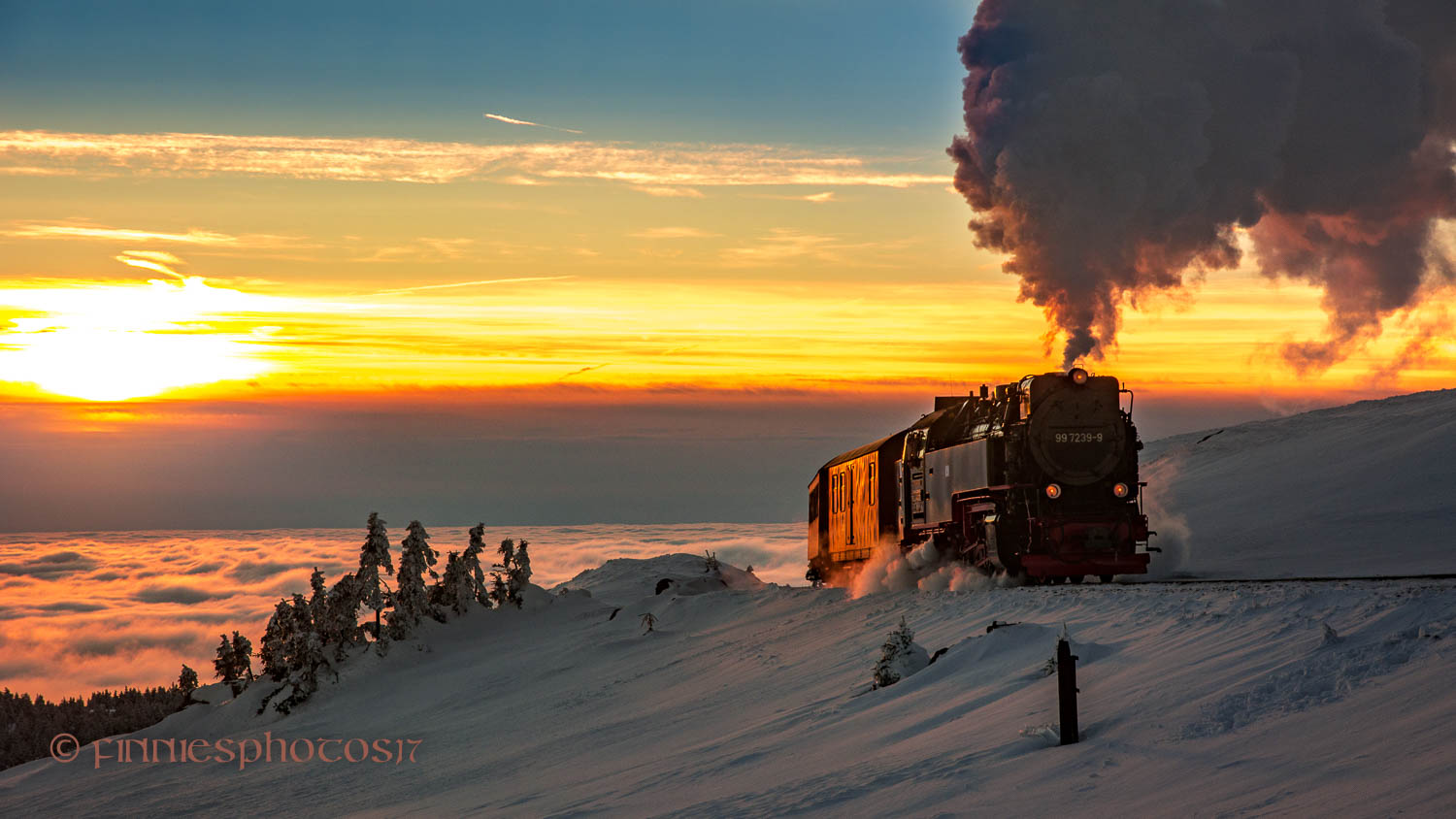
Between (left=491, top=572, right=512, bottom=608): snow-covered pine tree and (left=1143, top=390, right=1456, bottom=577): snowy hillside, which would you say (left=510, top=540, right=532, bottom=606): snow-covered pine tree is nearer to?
(left=491, top=572, right=512, bottom=608): snow-covered pine tree

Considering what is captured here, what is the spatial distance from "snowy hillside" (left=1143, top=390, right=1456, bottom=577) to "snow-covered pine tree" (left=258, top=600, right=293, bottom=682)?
3275 cm

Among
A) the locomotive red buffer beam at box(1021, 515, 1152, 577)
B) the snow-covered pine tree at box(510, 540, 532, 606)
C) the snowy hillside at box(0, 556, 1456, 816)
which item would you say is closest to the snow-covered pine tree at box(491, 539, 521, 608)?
the snow-covered pine tree at box(510, 540, 532, 606)

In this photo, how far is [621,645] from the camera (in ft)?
124

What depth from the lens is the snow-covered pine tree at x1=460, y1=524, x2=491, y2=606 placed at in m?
50.9

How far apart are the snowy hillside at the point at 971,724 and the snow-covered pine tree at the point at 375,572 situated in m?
13.4

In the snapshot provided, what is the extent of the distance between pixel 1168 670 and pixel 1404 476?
43155 millimetres

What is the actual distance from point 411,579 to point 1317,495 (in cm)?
3811

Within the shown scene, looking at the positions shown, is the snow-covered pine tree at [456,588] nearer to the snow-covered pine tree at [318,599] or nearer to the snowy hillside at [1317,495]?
the snow-covered pine tree at [318,599]

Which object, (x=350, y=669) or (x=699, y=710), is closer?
(x=699, y=710)

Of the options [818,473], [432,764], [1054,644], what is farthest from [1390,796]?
[818,473]

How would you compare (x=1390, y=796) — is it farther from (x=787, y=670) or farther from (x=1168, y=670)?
(x=787, y=670)

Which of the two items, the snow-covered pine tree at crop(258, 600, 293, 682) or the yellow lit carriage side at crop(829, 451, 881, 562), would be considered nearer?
the yellow lit carriage side at crop(829, 451, 881, 562)

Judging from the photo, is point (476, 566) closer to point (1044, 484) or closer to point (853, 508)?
point (853, 508)

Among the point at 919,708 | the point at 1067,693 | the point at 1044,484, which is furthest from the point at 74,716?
the point at 1067,693
